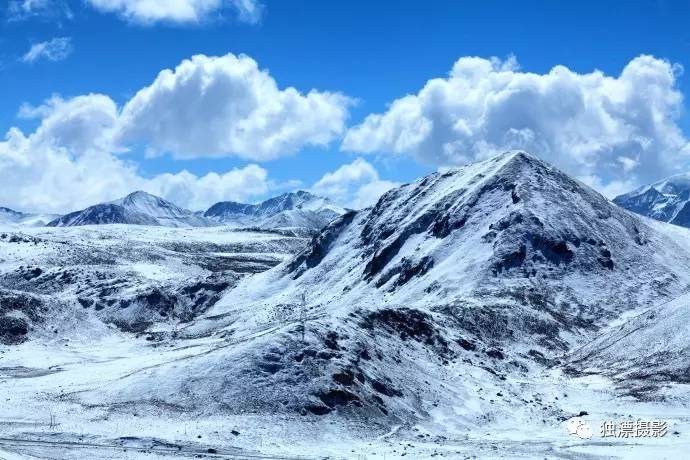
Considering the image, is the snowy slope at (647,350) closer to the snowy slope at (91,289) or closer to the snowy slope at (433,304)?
the snowy slope at (433,304)

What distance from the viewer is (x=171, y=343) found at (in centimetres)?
8969

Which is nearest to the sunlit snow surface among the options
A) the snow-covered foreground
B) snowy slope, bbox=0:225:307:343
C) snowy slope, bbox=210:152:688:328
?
the snow-covered foreground

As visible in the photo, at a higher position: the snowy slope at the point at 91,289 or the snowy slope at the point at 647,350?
the snowy slope at the point at 91,289

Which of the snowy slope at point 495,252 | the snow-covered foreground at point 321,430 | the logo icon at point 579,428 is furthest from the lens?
the snowy slope at point 495,252

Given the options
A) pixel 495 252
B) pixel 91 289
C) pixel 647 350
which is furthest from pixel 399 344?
pixel 91 289

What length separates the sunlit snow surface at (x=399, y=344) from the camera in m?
42.5

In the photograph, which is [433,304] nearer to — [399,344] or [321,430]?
[399,344]

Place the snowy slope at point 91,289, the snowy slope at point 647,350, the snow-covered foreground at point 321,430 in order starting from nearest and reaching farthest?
the snow-covered foreground at point 321,430
the snowy slope at point 647,350
the snowy slope at point 91,289

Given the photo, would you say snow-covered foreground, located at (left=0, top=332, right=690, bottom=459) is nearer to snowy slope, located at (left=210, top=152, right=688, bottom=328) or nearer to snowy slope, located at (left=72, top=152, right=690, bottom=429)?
snowy slope, located at (left=72, top=152, right=690, bottom=429)

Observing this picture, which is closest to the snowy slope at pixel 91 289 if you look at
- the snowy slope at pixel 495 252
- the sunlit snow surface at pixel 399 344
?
the sunlit snow surface at pixel 399 344

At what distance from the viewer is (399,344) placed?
59188 mm

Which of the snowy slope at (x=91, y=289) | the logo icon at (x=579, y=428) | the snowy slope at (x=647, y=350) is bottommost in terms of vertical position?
the logo icon at (x=579, y=428)

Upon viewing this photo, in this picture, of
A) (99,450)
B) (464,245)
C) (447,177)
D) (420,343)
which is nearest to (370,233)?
(447,177)

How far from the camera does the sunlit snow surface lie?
42500mm
